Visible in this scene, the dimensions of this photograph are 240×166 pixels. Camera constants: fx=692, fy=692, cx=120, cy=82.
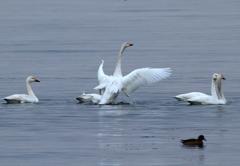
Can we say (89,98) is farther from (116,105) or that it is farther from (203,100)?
(203,100)

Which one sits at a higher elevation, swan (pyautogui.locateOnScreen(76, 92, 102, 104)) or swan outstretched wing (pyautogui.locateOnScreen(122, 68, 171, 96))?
swan outstretched wing (pyautogui.locateOnScreen(122, 68, 171, 96))

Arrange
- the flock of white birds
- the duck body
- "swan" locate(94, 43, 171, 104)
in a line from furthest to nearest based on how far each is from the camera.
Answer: "swan" locate(94, 43, 171, 104)
the flock of white birds
the duck body

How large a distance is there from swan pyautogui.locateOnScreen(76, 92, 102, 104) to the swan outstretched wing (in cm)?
70

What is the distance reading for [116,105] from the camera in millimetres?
17188

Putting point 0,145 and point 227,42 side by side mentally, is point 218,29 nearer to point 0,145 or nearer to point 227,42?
point 227,42

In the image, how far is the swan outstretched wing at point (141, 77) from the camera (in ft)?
56.0

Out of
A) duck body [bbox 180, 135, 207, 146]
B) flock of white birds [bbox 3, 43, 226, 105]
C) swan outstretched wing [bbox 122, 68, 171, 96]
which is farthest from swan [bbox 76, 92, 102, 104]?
duck body [bbox 180, 135, 207, 146]

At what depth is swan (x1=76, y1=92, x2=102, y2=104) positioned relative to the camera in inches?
666

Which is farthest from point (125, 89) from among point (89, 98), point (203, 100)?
point (203, 100)

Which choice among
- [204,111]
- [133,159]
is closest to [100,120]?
[204,111]

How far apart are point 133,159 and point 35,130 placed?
3083 millimetres

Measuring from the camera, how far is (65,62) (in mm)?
26109

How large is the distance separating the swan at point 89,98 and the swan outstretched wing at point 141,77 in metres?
0.70

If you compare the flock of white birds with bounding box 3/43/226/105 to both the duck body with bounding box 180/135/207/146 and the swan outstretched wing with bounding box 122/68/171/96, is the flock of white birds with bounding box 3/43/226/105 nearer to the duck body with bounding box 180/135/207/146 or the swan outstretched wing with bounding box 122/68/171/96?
the swan outstretched wing with bounding box 122/68/171/96
